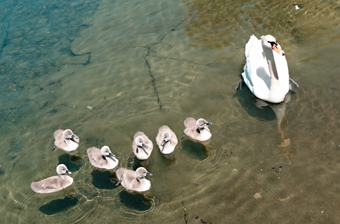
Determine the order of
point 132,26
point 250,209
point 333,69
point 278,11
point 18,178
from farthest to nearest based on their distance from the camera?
1. point 132,26
2. point 278,11
3. point 333,69
4. point 18,178
5. point 250,209

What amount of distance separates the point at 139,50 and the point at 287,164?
5.76 meters

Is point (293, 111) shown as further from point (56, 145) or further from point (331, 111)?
point (56, 145)

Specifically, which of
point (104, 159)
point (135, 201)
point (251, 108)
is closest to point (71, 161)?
point (104, 159)

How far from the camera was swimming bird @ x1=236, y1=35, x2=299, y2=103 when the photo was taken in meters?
7.20

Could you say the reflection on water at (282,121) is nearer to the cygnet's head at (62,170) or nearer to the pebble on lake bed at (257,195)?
the pebble on lake bed at (257,195)

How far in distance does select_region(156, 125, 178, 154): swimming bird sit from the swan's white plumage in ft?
7.04

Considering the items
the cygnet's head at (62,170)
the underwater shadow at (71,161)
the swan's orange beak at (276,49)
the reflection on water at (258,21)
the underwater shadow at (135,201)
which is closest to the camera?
the underwater shadow at (135,201)

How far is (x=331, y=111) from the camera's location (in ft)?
23.2

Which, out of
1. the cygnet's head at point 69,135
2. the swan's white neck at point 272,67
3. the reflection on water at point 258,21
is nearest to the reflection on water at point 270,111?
the swan's white neck at point 272,67

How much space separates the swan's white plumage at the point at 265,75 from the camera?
7234 millimetres

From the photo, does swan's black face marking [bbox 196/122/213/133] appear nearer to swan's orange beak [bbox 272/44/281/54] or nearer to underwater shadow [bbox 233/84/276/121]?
underwater shadow [bbox 233/84/276/121]

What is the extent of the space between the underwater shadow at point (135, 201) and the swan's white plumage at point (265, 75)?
342cm

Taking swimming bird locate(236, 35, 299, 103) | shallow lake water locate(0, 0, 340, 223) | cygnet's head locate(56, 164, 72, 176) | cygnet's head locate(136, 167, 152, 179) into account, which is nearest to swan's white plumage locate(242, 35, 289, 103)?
swimming bird locate(236, 35, 299, 103)

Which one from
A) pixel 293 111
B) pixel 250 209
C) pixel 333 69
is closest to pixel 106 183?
pixel 250 209
